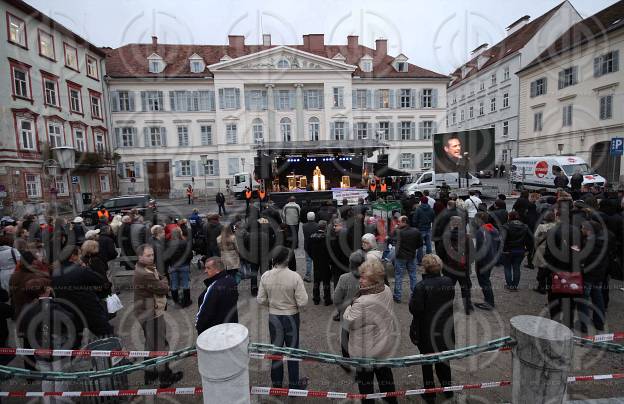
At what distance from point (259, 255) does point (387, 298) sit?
388 cm

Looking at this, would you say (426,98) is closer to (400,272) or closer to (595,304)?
(400,272)

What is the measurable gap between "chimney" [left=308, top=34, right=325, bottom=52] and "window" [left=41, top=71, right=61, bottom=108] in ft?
79.9

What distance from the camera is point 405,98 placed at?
3553 centimetres

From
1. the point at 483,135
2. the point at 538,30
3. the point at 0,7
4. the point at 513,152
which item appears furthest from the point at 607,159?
the point at 0,7

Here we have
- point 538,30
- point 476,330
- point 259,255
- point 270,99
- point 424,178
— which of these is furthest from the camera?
point 270,99

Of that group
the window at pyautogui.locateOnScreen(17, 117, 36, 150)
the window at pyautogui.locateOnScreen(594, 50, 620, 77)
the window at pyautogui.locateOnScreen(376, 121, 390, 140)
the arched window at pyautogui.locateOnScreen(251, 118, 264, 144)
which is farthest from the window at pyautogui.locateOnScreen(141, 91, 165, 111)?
the window at pyautogui.locateOnScreen(594, 50, 620, 77)

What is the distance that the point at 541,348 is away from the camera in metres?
2.48

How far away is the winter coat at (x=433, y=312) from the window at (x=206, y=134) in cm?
3376

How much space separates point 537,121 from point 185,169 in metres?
34.6

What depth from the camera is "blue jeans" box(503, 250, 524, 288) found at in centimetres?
617

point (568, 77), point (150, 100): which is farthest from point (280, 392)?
point (150, 100)

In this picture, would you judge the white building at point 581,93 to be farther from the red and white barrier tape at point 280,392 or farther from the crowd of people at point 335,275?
the red and white barrier tape at point 280,392

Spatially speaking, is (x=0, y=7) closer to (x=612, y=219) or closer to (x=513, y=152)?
(x=612, y=219)

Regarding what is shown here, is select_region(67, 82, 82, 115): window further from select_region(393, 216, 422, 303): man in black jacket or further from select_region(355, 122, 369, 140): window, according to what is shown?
select_region(393, 216, 422, 303): man in black jacket
